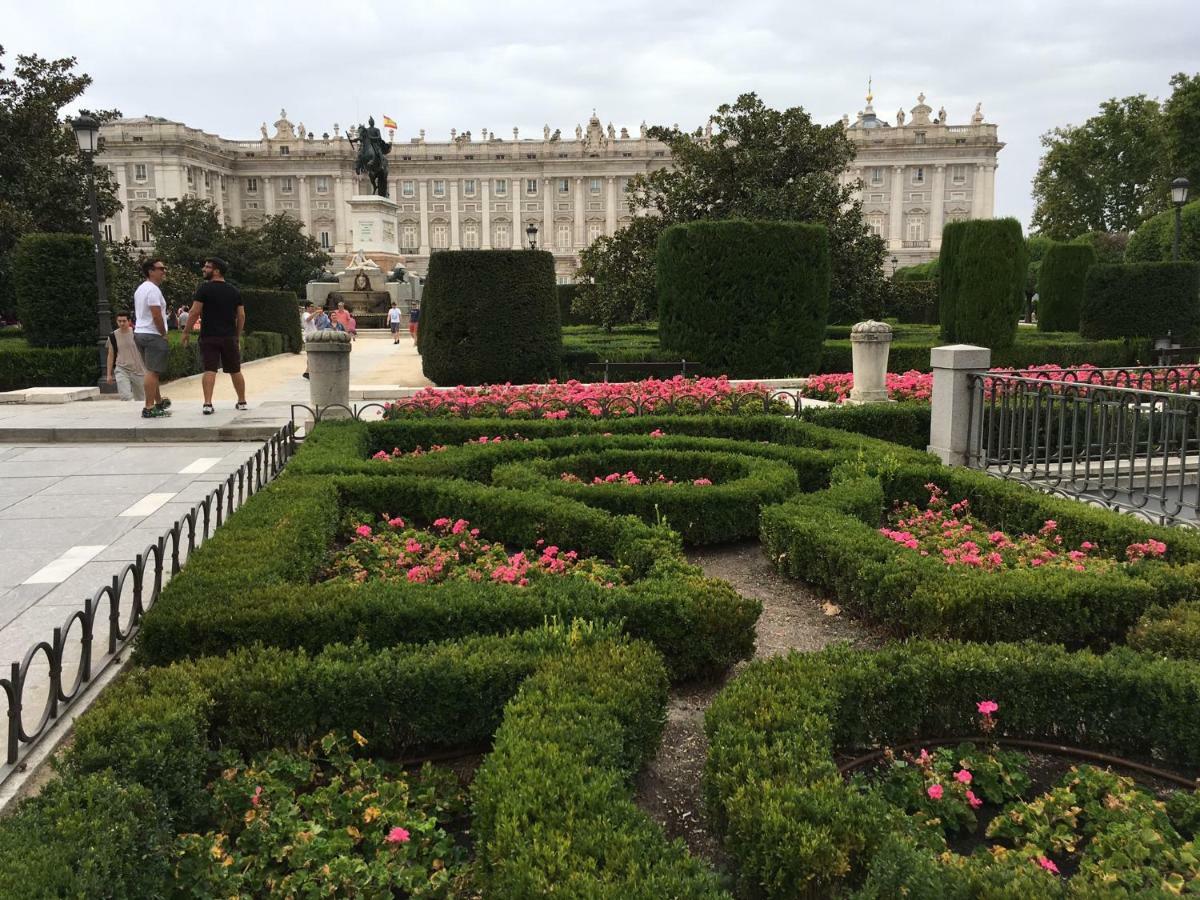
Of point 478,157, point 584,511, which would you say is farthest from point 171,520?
point 478,157

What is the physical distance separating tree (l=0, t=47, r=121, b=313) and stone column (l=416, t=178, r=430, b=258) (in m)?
66.8

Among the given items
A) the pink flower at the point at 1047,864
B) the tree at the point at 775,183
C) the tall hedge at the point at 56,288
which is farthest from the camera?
the tree at the point at 775,183

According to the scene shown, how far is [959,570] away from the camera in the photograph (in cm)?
439

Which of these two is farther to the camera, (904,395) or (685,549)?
(904,395)

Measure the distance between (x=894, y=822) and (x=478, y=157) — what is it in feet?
294

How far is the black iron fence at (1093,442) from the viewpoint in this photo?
6.56m

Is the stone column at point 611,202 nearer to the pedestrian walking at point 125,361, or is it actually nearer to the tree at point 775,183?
the tree at point 775,183

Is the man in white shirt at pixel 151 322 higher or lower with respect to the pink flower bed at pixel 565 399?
higher

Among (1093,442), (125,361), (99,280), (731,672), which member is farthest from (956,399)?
(99,280)

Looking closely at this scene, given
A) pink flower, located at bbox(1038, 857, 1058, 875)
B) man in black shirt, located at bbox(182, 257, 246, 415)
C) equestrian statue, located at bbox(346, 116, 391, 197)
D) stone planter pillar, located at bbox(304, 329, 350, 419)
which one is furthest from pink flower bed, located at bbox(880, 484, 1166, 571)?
equestrian statue, located at bbox(346, 116, 391, 197)

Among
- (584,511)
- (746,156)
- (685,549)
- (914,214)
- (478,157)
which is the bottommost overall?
(685,549)

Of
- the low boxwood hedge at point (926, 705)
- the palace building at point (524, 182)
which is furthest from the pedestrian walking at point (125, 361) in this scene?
the palace building at point (524, 182)

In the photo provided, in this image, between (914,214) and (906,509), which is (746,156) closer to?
(906,509)

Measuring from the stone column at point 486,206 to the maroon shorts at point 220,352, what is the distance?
3131 inches
